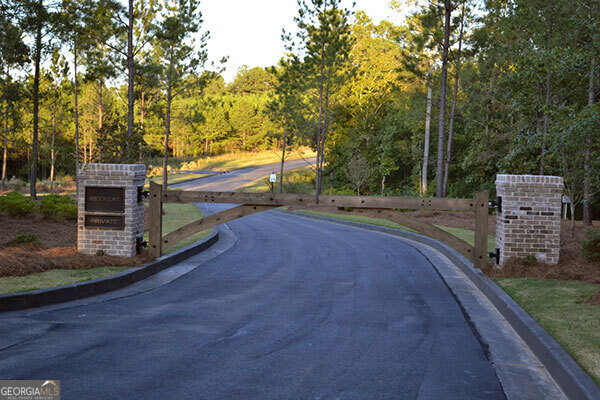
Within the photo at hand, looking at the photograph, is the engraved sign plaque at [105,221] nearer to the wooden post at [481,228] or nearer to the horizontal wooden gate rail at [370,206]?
the horizontal wooden gate rail at [370,206]

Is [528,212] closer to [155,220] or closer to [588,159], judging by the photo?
[588,159]

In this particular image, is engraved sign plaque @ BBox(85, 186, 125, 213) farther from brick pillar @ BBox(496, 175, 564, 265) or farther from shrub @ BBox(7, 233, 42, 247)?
brick pillar @ BBox(496, 175, 564, 265)

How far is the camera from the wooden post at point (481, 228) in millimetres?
11844

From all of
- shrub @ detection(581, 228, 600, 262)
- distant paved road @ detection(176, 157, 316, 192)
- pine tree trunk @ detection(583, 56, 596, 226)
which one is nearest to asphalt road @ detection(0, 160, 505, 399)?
shrub @ detection(581, 228, 600, 262)

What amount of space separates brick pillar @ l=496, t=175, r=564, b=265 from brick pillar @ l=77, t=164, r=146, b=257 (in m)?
7.58

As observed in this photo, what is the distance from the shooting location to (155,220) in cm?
1257

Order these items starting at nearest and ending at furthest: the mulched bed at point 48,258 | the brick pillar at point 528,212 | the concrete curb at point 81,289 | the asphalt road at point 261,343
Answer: the asphalt road at point 261,343
the concrete curb at point 81,289
the mulched bed at point 48,258
the brick pillar at point 528,212

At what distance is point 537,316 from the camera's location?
790cm

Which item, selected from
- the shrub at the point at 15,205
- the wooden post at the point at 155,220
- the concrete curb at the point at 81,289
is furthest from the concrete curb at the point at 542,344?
the shrub at the point at 15,205

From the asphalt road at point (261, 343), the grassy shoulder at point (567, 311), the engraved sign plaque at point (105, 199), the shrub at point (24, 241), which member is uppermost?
the engraved sign plaque at point (105, 199)

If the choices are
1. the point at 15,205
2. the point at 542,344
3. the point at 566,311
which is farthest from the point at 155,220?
the point at 542,344

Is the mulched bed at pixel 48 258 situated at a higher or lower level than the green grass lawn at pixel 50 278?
higher

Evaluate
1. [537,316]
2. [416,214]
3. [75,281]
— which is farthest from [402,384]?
[416,214]

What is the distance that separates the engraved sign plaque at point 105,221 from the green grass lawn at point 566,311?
24.8ft
